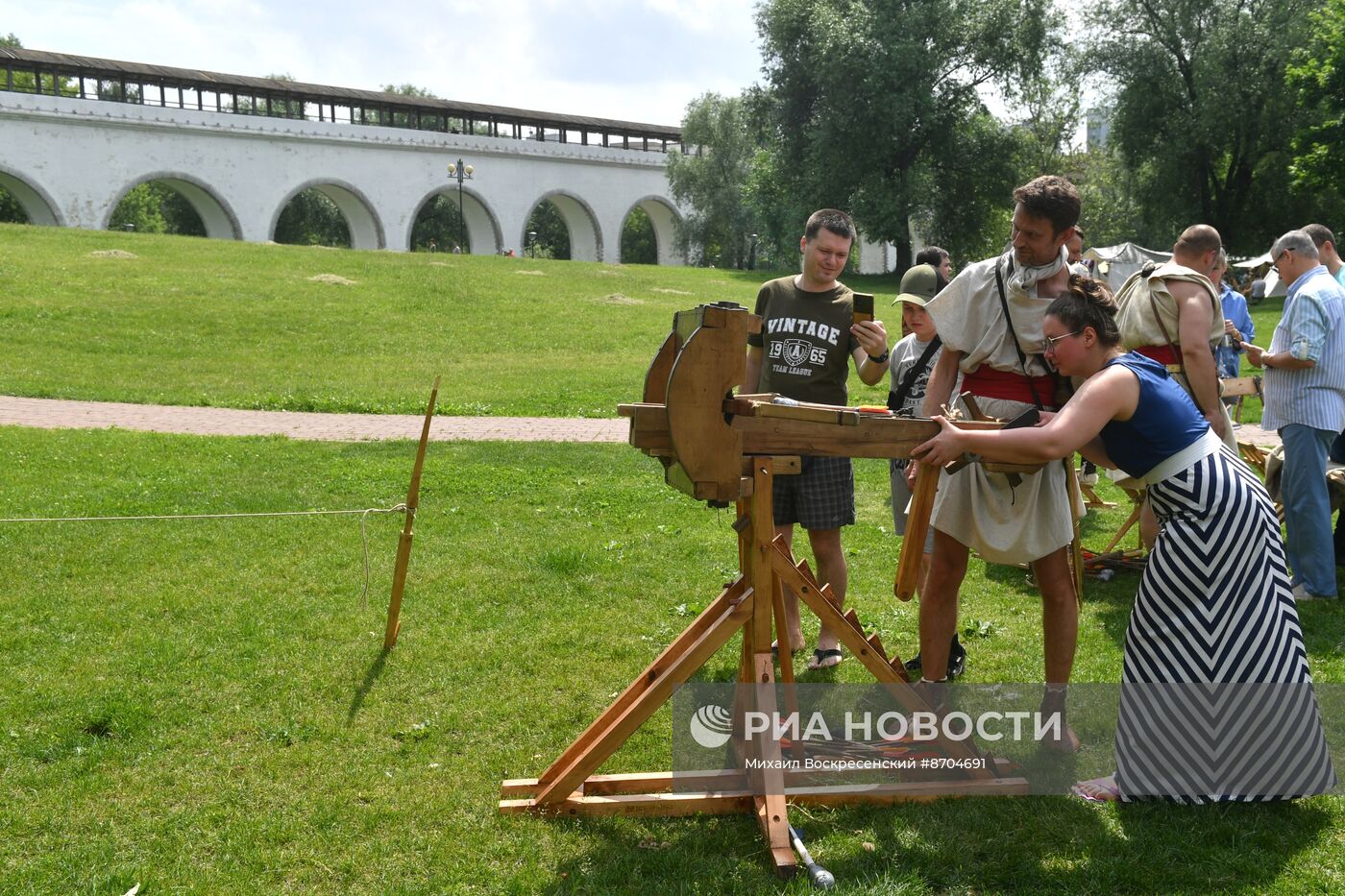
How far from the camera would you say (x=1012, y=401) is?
4008 mm

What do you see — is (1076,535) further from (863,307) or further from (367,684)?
(367,684)

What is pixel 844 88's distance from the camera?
37.4 metres

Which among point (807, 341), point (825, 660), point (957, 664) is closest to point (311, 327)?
point (807, 341)

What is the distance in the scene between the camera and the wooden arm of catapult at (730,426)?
315 centimetres

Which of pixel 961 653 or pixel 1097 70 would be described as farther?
pixel 1097 70

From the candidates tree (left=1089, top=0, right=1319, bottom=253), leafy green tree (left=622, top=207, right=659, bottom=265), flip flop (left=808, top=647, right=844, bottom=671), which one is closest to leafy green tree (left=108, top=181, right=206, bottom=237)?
leafy green tree (left=622, top=207, right=659, bottom=265)

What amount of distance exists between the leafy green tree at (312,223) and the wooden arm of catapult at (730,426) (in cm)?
5805

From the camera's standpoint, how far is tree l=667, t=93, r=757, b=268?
2133 inches

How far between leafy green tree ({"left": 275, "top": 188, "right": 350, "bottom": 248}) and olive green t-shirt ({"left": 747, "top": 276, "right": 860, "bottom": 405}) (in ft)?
186

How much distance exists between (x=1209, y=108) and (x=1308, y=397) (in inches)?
1286

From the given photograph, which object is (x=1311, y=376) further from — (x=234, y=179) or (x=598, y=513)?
(x=234, y=179)

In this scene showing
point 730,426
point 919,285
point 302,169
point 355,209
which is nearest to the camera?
point 730,426

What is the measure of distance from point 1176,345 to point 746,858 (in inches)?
127

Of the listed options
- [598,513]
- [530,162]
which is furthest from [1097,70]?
[598,513]
